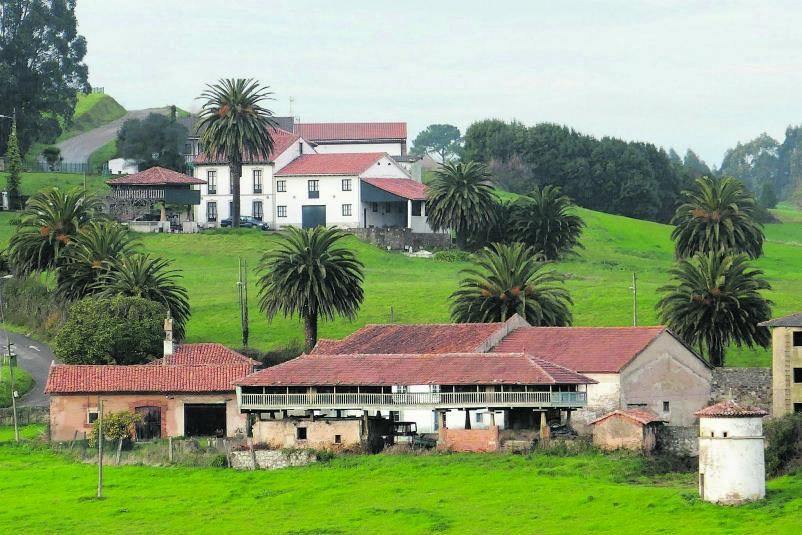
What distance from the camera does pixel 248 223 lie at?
166500mm

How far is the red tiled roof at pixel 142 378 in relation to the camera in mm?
106188

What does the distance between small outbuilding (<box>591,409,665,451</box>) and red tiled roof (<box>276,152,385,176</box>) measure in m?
72.0

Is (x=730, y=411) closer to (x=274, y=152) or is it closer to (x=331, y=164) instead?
(x=331, y=164)

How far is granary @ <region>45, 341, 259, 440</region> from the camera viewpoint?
106 meters

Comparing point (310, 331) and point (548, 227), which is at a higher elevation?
point (548, 227)

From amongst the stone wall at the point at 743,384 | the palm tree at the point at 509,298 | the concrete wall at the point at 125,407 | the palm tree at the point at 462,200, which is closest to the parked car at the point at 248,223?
the palm tree at the point at 462,200

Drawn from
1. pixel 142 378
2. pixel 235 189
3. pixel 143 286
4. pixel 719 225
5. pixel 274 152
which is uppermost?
pixel 274 152

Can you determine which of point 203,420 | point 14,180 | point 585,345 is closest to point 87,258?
point 203,420

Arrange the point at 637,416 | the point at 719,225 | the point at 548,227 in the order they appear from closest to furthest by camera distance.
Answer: the point at 637,416
the point at 719,225
the point at 548,227

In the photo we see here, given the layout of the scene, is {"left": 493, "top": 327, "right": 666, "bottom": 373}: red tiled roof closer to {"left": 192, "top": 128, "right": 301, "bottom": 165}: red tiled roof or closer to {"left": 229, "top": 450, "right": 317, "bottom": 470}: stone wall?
{"left": 229, "top": 450, "right": 317, "bottom": 470}: stone wall

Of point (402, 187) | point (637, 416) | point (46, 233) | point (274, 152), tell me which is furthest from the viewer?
point (274, 152)

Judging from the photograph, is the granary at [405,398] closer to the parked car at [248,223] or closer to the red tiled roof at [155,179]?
the red tiled roof at [155,179]

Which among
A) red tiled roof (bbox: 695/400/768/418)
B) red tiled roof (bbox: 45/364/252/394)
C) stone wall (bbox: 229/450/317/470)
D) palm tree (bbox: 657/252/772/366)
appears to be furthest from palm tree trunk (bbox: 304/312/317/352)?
red tiled roof (bbox: 695/400/768/418)

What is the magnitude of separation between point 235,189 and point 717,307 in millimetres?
59785
